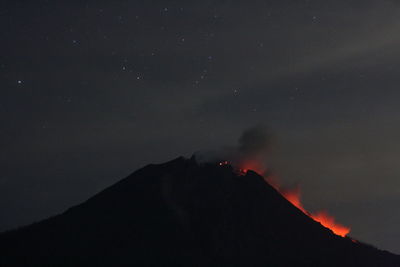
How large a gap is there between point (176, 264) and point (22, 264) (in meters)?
27.7

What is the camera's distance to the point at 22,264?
148 metres

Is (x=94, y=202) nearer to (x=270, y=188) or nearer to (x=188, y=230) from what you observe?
(x=188, y=230)

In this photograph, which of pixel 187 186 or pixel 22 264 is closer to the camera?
pixel 22 264

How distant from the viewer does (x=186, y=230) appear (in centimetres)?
16412

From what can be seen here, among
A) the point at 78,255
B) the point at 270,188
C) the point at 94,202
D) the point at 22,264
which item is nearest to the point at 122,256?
the point at 78,255

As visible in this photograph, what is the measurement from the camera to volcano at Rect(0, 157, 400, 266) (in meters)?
152

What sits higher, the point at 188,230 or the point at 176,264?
the point at 188,230

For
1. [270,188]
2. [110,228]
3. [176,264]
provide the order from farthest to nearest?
1. [270,188]
2. [110,228]
3. [176,264]

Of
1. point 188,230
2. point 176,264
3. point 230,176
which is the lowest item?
point 176,264

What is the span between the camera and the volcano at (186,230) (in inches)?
5974

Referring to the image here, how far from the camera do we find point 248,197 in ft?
566

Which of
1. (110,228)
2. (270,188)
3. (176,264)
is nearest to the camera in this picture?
(176,264)

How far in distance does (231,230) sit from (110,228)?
23994 millimetres

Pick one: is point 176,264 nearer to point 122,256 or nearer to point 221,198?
point 122,256
